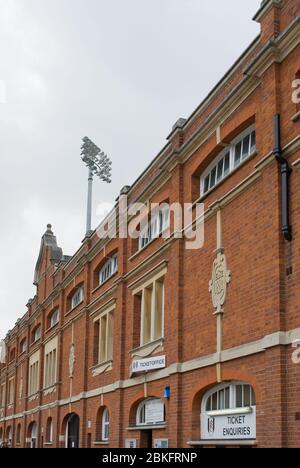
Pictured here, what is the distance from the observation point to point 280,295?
533 inches

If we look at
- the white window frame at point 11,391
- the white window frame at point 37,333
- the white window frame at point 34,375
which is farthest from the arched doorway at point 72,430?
the white window frame at point 11,391

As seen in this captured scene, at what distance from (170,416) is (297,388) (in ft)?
21.3

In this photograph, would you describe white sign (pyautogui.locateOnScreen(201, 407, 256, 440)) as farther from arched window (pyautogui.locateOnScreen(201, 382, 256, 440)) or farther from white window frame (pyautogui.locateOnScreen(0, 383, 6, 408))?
white window frame (pyautogui.locateOnScreen(0, 383, 6, 408))

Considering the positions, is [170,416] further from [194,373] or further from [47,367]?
[47,367]

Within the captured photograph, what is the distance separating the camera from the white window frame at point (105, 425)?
25.5 metres

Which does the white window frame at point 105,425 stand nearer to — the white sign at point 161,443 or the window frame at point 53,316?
the white sign at point 161,443

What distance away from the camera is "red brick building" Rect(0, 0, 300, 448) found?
13.7 meters

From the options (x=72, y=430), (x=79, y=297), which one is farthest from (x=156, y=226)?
(x=72, y=430)

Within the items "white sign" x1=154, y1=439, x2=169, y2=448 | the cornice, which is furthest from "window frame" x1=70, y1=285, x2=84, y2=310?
the cornice

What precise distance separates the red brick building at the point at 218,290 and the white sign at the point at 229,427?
0.13ft

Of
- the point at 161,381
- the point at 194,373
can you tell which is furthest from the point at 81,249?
the point at 194,373

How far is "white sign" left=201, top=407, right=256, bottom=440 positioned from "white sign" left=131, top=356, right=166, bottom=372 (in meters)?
2.64

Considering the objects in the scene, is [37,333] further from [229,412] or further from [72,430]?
[229,412]

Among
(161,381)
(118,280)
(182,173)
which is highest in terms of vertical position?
(182,173)
